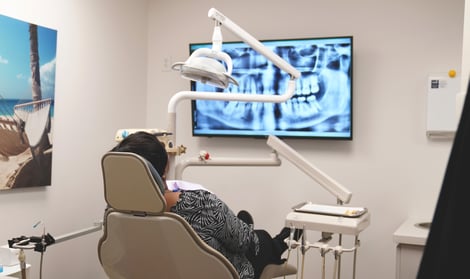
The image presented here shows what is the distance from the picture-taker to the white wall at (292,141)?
307 centimetres

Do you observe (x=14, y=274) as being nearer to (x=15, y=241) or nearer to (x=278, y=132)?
(x=15, y=241)

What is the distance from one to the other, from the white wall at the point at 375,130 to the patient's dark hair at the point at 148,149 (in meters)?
1.58

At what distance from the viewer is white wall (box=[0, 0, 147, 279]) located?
284cm

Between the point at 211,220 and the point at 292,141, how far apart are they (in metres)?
1.61

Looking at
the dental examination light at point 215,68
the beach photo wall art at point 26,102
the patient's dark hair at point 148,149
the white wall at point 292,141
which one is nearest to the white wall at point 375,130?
the white wall at point 292,141

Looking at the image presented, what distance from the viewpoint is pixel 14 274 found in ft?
7.38

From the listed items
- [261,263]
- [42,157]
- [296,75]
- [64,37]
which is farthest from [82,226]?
[296,75]

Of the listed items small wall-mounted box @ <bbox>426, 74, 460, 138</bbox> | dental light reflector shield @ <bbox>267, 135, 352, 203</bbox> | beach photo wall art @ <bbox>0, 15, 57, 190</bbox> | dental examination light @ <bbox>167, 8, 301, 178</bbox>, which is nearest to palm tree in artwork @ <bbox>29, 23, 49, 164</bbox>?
beach photo wall art @ <bbox>0, 15, 57, 190</bbox>

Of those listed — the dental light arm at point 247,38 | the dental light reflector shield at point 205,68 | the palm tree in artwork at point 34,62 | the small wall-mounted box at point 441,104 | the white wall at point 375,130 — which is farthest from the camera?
the white wall at point 375,130

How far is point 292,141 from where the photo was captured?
11.5 ft

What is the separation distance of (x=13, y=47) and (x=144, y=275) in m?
1.50

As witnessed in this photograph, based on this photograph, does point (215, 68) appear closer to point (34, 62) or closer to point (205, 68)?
point (205, 68)

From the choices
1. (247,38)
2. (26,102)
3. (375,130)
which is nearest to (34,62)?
(26,102)

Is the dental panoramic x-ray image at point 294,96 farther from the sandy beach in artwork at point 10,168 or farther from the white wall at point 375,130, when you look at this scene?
the sandy beach in artwork at point 10,168
